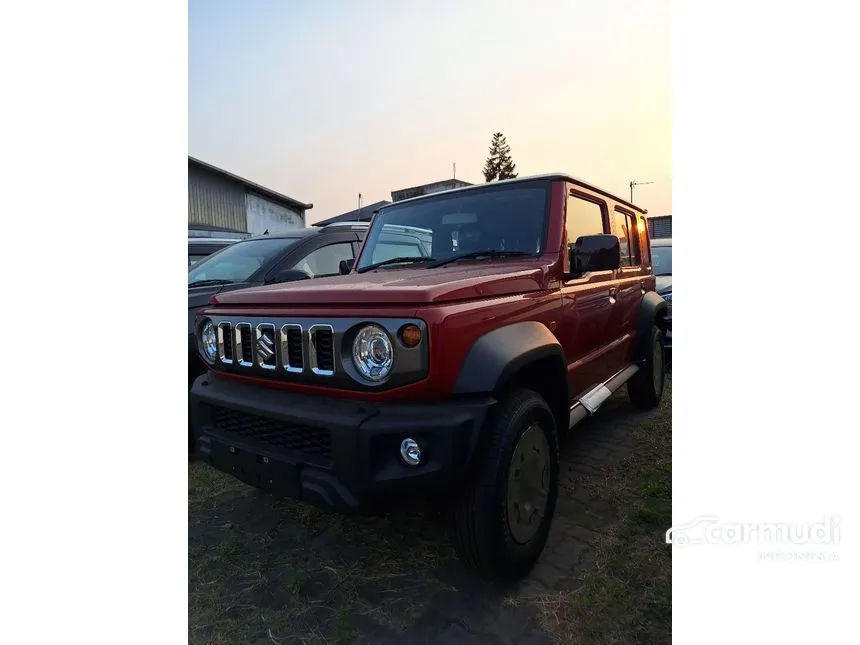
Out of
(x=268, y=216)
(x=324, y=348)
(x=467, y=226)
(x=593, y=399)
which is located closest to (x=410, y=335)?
(x=324, y=348)

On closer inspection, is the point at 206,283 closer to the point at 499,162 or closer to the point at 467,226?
the point at 467,226

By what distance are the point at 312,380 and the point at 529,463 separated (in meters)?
1.05

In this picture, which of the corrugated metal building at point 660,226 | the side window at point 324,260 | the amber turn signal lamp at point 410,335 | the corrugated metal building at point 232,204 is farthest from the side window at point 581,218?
the corrugated metal building at point 232,204

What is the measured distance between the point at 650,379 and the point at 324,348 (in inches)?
147

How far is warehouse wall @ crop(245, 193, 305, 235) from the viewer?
26.7 metres

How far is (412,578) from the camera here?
7.71 feet

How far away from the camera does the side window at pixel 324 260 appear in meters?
4.64

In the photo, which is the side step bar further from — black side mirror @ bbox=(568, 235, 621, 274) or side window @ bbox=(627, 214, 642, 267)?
side window @ bbox=(627, 214, 642, 267)

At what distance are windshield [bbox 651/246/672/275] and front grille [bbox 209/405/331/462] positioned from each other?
7.06 meters

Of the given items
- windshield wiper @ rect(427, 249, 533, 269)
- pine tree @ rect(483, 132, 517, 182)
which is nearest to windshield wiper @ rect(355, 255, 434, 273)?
windshield wiper @ rect(427, 249, 533, 269)

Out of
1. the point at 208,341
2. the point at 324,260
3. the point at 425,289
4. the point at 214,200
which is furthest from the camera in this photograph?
the point at 214,200

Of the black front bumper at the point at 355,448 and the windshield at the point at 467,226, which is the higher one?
the windshield at the point at 467,226

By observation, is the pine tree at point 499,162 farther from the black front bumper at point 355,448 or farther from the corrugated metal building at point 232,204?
the black front bumper at point 355,448
